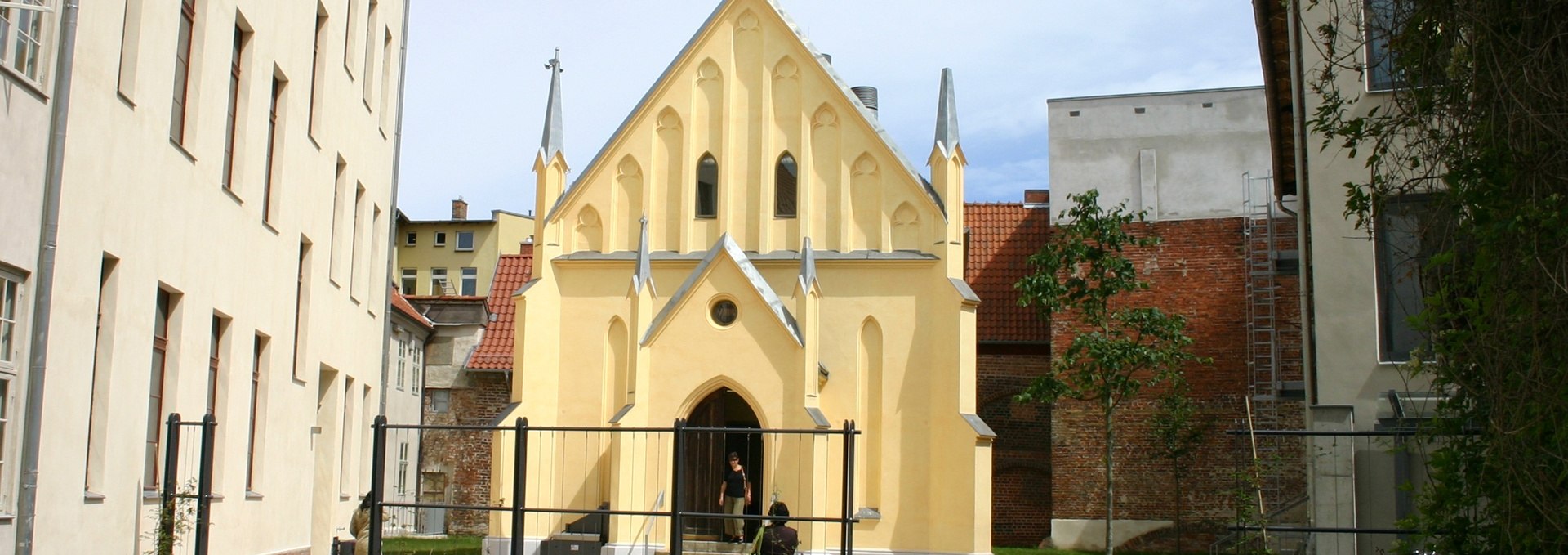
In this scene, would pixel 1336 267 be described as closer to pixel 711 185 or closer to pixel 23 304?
pixel 23 304

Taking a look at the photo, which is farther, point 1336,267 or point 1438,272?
point 1336,267

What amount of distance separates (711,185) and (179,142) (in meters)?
14.3

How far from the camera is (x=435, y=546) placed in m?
29.1

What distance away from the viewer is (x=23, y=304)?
37.3 feet

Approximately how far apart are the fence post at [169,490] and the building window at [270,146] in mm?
4688

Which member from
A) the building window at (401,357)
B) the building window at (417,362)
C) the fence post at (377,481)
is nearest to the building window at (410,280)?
the building window at (417,362)

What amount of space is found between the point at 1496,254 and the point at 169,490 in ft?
35.0

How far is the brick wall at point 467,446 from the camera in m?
37.1

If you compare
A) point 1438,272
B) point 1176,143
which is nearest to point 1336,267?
point 1438,272

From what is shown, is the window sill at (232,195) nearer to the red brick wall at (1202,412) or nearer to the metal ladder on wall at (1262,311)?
the red brick wall at (1202,412)

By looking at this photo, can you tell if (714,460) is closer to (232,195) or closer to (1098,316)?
(1098,316)

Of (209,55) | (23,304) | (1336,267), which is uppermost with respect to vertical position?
(209,55)

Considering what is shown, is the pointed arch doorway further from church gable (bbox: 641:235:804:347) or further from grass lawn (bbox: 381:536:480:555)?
grass lawn (bbox: 381:536:480:555)

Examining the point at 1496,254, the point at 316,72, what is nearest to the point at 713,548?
the point at 316,72
